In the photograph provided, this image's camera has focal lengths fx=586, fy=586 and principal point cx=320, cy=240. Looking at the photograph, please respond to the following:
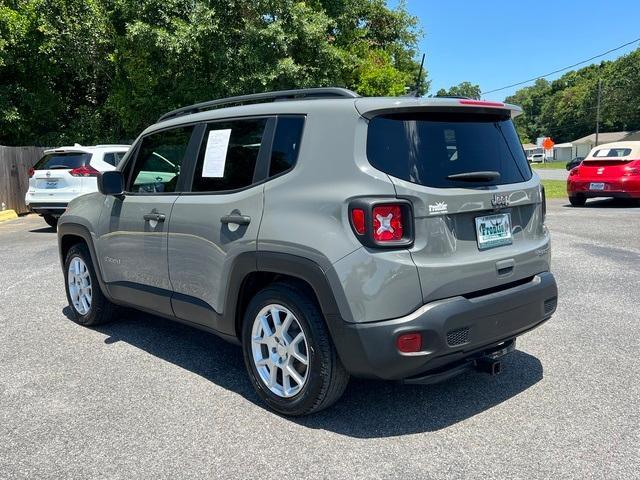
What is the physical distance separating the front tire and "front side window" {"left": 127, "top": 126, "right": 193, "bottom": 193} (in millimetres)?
1319

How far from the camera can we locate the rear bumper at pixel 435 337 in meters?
2.95

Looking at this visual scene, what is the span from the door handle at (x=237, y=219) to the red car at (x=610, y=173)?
1277 cm

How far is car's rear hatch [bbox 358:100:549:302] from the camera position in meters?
3.04

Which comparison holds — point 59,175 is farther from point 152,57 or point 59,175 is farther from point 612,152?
point 612,152

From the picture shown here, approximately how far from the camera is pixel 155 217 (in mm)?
4242

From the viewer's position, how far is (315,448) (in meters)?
3.08

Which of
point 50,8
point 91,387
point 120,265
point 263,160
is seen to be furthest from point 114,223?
point 50,8

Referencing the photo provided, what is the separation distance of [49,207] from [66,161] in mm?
1032

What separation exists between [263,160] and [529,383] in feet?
7.43

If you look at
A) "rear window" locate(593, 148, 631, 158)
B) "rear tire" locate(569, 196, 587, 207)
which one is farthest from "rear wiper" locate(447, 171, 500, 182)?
"rear tire" locate(569, 196, 587, 207)

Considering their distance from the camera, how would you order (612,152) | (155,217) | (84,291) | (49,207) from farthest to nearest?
1. (612,152)
2. (49,207)
3. (84,291)
4. (155,217)

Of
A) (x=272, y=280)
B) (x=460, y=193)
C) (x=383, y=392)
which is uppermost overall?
(x=460, y=193)

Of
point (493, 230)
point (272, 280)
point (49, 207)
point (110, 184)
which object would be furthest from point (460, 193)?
point (49, 207)

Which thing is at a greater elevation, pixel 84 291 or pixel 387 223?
pixel 387 223
